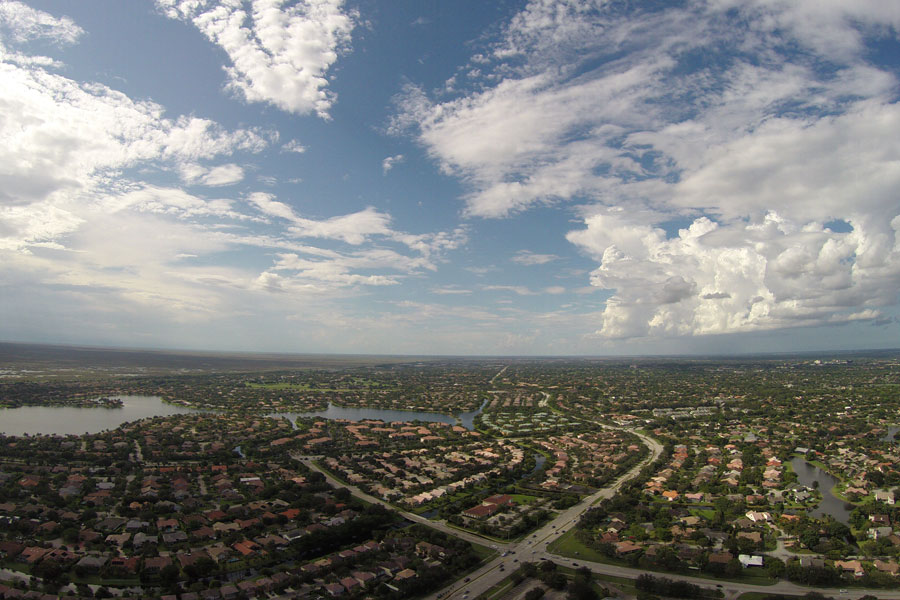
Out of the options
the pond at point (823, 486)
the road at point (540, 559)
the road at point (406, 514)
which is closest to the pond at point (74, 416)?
the road at point (406, 514)

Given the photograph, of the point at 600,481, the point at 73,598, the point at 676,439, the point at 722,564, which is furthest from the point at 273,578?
the point at 676,439

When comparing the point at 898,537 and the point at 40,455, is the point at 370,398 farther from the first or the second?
the point at 898,537

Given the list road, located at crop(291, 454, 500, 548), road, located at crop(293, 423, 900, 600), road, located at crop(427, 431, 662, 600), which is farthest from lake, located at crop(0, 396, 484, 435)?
road, located at crop(293, 423, 900, 600)

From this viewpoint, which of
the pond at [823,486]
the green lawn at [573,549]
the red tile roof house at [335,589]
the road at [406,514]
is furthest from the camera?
the pond at [823,486]

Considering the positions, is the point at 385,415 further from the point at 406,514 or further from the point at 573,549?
the point at 573,549

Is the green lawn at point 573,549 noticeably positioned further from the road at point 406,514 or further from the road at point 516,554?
the road at point 406,514

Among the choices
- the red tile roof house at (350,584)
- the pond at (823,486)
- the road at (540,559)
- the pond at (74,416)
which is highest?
the pond at (74,416)

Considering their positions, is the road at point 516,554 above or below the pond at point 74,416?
below

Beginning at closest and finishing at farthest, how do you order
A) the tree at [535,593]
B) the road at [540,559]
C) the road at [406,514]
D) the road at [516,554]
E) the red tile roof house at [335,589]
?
the tree at [535,593], the red tile roof house at [335,589], the road at [540,559], the road at [516,554], the road at [406,514]
